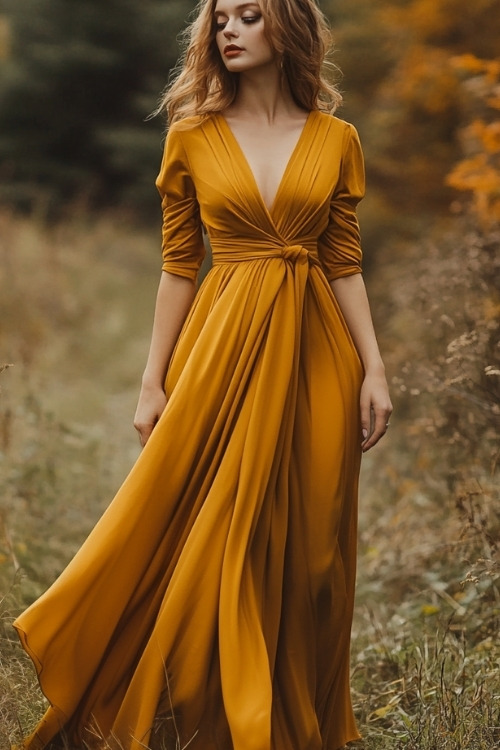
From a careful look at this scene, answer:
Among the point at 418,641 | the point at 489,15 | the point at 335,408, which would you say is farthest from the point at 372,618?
the point at 489,15

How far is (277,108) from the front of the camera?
3.07 metres

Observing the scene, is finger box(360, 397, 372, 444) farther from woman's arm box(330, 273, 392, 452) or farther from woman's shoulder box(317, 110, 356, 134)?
woman's shoulder box(317, 110, 356, 134)

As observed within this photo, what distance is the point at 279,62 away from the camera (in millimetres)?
3053

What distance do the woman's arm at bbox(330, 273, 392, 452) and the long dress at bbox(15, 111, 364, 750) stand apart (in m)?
0.05

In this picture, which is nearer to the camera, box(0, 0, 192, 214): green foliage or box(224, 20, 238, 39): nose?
box(224, 20, 238, 39): nose

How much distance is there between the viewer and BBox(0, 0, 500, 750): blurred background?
3646 mm

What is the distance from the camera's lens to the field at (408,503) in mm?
3221

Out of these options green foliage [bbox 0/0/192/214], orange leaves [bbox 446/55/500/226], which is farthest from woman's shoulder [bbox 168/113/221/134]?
green foliage [bbox 0/0/192/214]

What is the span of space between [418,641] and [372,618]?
33 centimetres

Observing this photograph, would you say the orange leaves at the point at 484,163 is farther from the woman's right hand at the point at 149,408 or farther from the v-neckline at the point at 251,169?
the woman's right hand at the point at 149,408

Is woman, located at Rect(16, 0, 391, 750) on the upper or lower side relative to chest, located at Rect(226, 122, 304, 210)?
lower

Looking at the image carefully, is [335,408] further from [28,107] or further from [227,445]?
[28,107]

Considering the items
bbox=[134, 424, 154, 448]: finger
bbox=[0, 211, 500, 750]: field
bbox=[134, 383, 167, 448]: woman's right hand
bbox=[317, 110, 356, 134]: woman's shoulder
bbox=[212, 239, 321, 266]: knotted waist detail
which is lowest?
bbox=[0, 211, 500, 750]: field

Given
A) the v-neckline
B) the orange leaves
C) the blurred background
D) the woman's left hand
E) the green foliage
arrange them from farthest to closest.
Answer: the green foliage
the orange leaves
the blurred background
the woman's left hand
the v-neckline
